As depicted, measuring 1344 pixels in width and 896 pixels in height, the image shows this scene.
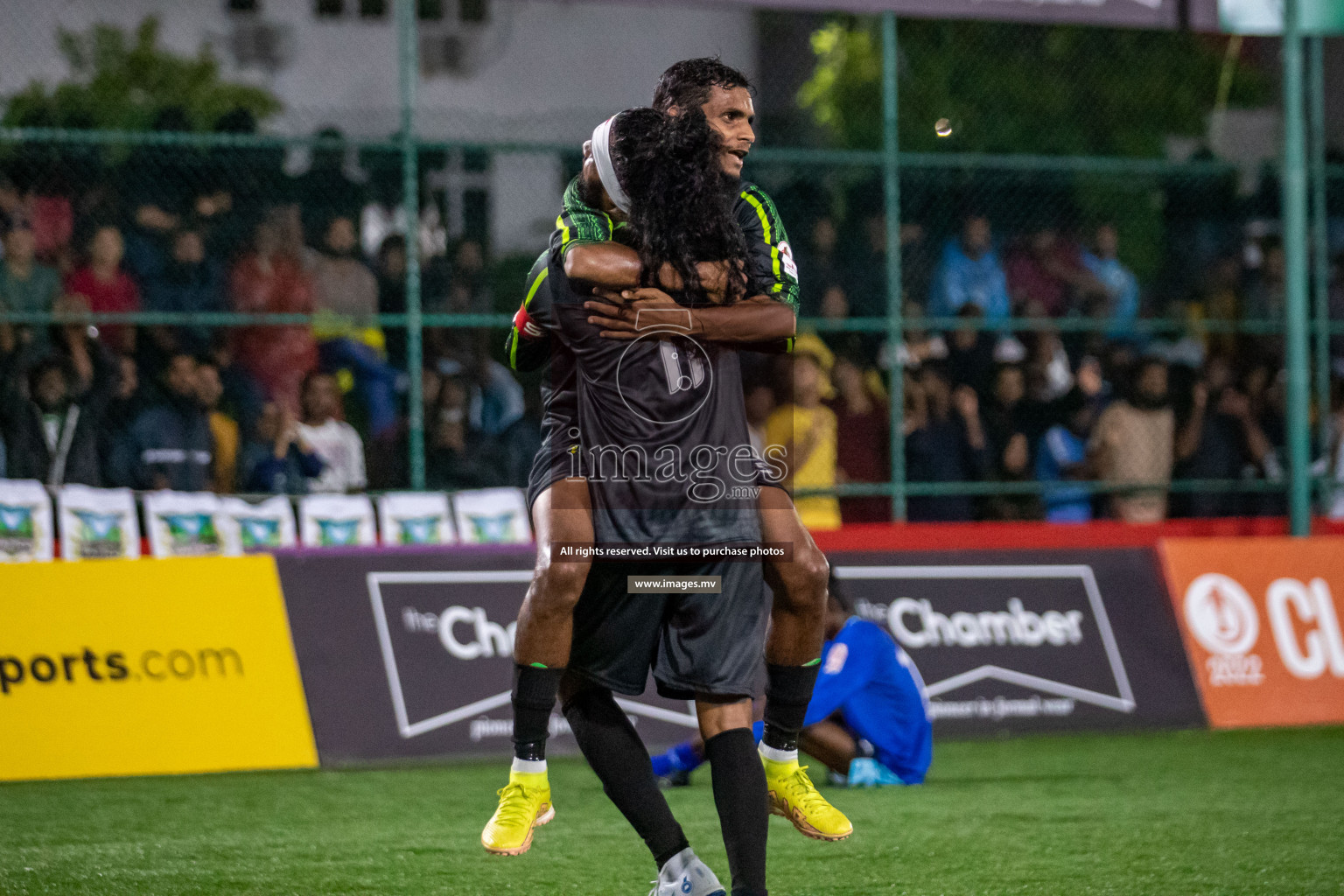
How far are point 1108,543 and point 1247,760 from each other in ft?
7.34

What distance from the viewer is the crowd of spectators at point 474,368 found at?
9484mm

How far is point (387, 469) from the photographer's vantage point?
10.1 meters

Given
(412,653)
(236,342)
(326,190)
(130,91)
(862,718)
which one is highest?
(130,91)

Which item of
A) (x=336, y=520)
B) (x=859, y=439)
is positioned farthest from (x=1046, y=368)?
(x=336, y=520)

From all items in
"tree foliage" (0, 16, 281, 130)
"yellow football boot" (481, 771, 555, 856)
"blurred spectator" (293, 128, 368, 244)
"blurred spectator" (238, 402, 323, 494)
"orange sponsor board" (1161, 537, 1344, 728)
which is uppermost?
"tree foliage" (0, 16, 281, 130)

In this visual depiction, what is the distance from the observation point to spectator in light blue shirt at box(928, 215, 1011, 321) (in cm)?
1160

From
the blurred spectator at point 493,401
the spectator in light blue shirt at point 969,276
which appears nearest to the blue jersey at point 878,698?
the blurred spectator at point 493,401

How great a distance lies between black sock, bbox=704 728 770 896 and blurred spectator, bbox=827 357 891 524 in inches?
258

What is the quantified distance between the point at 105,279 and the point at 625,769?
6.63m

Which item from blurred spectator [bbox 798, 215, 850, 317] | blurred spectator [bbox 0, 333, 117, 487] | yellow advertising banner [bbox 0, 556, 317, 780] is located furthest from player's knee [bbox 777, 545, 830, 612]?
blurred spectator [bbox 798, 215, 850, 317]

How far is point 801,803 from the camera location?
4.43 metres

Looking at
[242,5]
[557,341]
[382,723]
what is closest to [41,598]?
[382,723]

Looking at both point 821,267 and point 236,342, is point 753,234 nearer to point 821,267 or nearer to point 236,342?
point 236,342

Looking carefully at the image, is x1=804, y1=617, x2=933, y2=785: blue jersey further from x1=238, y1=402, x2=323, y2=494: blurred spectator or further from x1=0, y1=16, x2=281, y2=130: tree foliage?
x1=0, y1=16, x2=281, y2=130: tree foliage
